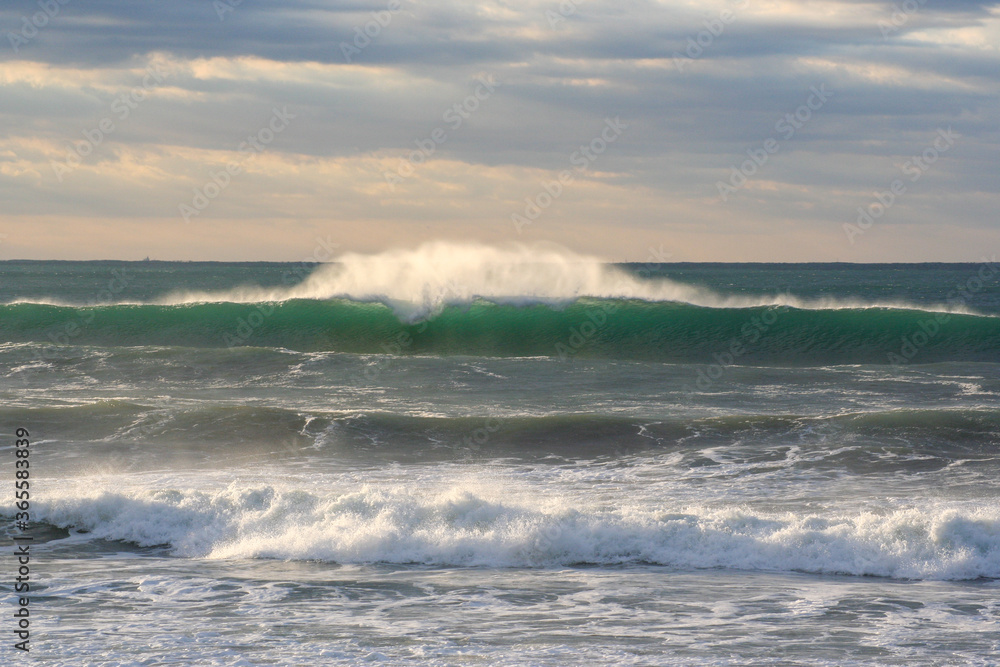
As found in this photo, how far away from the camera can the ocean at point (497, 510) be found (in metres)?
6.45

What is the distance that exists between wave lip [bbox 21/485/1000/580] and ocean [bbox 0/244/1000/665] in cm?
3

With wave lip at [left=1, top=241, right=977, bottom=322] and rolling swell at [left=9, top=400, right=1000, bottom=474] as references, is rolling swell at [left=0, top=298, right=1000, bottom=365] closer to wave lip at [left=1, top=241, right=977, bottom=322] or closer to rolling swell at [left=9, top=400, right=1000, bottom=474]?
wave lip at [left=1, top=241, right=977, bottom=322]

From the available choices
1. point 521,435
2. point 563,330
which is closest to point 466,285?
point 563,330

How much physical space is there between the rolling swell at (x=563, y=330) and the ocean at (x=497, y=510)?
4.80 ft

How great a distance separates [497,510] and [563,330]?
59.4ft

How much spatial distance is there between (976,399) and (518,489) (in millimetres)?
9367

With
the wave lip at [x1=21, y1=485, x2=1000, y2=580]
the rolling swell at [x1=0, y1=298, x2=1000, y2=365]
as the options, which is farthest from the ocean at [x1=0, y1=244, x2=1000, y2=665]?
the rolling swell at [x1=0, y1=298, x2=1000, y2=365]

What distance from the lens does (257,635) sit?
6.40 m

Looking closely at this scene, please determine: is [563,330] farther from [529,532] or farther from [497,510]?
[529,532]

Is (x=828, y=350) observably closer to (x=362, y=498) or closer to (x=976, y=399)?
(x=976, y=399)

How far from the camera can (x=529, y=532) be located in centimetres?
Answer: 870

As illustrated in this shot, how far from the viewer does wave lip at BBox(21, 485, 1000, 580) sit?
8203mm

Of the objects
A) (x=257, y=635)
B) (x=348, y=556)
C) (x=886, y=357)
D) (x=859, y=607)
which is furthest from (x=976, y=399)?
(x=257, y=635)

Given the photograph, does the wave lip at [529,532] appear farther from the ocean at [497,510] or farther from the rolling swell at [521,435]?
the rolling swell at [521,435]
